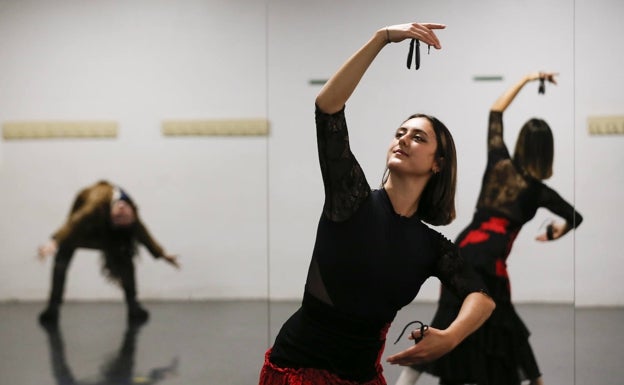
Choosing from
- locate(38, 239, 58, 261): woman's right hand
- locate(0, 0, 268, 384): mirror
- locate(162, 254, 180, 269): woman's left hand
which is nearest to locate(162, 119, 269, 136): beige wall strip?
locate(0, 0, 268, 384): mirror

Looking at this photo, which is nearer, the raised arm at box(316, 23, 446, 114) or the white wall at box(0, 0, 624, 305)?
the raised arm at box(316, 23, 446, 114)

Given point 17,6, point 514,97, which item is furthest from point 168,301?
point 514,97

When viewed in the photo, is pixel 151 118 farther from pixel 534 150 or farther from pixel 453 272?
pixel 453 272

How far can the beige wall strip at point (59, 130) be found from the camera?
147 inches

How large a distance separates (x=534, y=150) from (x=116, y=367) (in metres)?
2.13

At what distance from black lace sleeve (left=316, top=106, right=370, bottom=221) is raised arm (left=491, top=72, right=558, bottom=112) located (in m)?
1.43

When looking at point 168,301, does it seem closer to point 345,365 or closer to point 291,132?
point 291,132

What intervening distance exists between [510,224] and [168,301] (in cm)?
157

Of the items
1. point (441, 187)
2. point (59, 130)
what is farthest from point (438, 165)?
point (59, 130)

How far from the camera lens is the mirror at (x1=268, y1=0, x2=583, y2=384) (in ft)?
11.5

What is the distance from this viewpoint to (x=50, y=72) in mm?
3725

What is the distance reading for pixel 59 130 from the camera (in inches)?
147

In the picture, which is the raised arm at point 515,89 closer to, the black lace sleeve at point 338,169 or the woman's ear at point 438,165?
the woman's ear at point 438,165

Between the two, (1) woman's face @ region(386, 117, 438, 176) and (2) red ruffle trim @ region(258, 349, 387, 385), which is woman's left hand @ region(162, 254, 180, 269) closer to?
(2) red ruffle trim @ region(258, 349, 387, 385)
